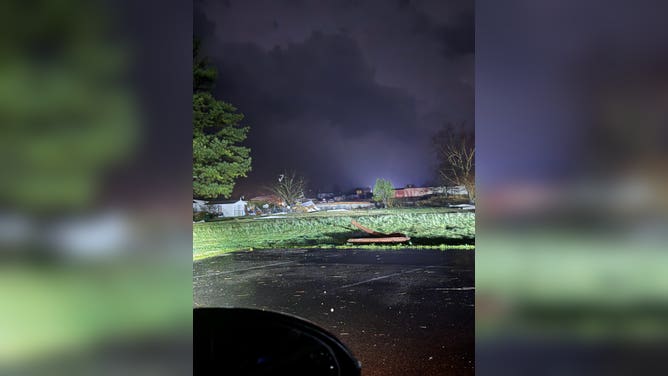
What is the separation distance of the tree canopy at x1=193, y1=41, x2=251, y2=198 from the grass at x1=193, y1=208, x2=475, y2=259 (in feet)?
2.10

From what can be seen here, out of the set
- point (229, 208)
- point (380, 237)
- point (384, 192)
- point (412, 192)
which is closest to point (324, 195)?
point (384, 192)

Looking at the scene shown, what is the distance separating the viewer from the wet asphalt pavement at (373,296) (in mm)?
3141

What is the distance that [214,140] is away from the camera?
21.7ft

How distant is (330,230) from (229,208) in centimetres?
168

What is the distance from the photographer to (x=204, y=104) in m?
6.42

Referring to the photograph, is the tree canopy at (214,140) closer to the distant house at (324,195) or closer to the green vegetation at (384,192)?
the distant house at (324,195)

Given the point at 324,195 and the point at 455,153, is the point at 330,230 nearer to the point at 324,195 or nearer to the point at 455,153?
the point at 324,195

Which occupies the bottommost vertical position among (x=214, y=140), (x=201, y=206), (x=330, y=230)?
(x=330, y=230)
